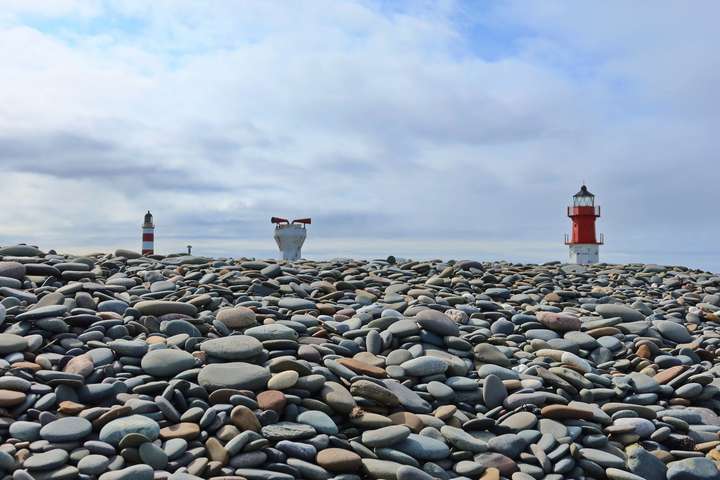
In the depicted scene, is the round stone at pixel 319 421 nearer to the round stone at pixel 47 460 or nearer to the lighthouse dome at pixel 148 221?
the round stone at pixel 47 460

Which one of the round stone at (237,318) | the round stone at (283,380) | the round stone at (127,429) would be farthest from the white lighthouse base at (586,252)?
the round stone at (127,429)

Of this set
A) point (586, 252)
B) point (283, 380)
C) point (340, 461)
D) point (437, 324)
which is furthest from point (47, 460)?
point (586, 252)

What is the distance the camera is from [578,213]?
74.1 feet

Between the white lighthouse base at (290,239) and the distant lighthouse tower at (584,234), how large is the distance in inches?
399

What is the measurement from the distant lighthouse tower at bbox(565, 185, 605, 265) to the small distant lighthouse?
33.3 feet

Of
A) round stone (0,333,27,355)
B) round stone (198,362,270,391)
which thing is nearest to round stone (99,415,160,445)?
round stone (198,362,270,391)

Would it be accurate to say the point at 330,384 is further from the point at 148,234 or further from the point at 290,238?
the point at 148,234

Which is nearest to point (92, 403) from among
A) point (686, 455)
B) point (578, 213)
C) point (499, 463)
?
point (499, 463)

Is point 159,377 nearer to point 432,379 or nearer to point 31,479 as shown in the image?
point 31,479

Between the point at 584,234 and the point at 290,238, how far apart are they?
35.0ft

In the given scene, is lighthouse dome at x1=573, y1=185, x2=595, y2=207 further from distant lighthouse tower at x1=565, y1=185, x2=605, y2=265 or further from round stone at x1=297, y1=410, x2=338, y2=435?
round stone at x1=297, y1=410, x2=338, y2=435

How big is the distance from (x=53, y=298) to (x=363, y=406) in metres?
3.22

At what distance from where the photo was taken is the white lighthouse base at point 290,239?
16250 mm

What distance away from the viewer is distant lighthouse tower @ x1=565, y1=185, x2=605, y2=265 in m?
22.3
